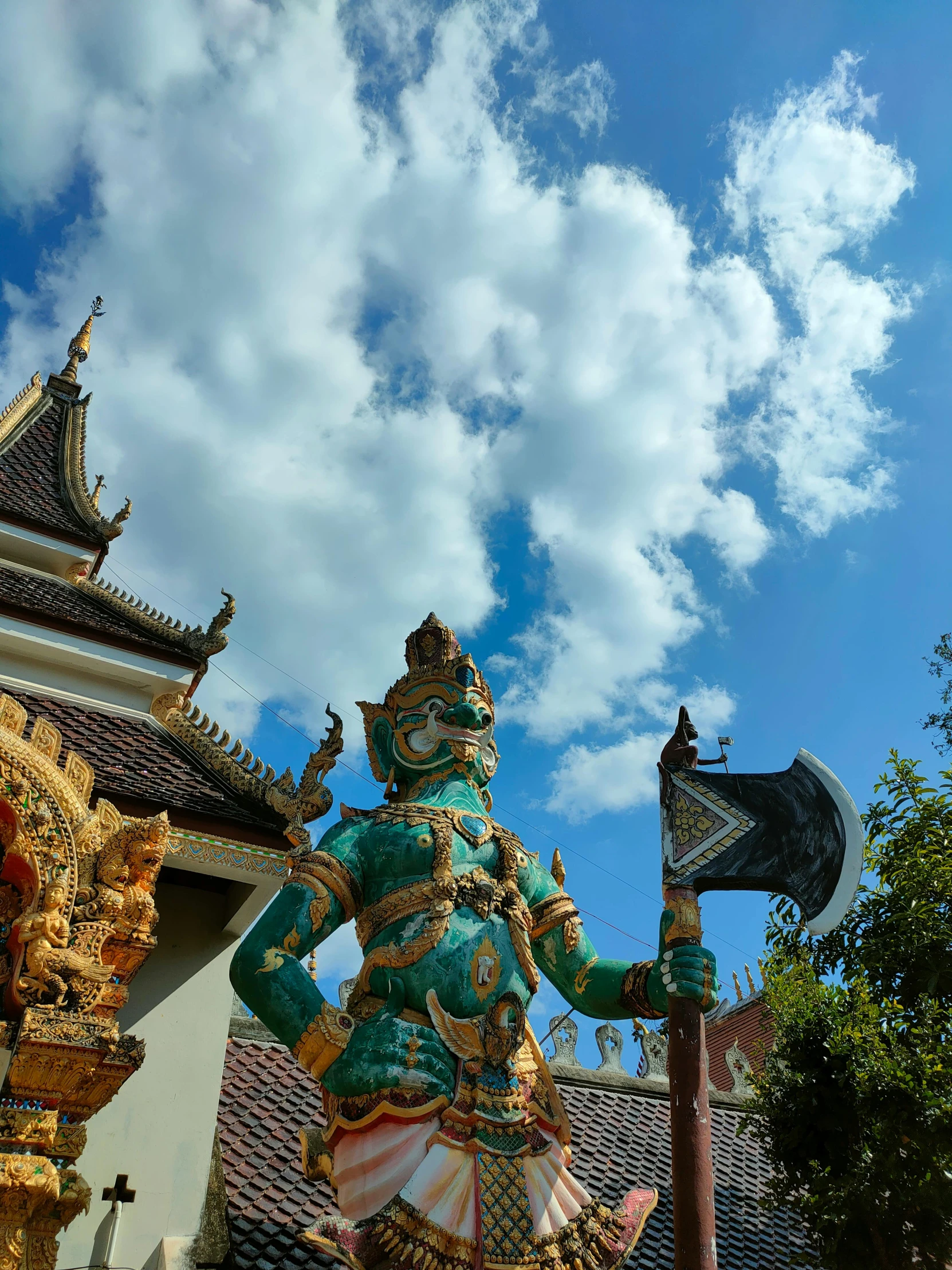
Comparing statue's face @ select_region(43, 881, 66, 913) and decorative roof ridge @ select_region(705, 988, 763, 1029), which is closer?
statue's face @ select_region(43, 881, 66, 913)

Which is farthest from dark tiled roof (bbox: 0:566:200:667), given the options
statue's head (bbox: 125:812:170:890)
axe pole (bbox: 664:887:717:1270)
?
axe pole (bbox: 664:887:717:1270)

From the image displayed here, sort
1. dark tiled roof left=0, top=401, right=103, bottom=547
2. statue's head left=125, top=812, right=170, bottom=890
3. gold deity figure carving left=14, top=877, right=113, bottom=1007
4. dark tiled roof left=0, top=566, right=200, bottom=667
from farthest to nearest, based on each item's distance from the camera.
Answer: dark tiled roof left=0, top=401, right=103, bottom=547, dark tiled roof left=0, top=566, right=200, bottom=667, statue's head left=125, top=812, right=170, bottom=890, gold deity figure carving left=14, top=877, right=113, bottom=1007

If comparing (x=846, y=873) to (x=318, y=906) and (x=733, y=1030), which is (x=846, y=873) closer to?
(x=318, y=906)

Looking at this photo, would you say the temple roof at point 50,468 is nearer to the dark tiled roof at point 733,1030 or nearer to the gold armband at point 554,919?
the gold armband at point 554,919

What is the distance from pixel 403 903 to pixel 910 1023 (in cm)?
543

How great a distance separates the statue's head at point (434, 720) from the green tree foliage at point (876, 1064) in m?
3.03

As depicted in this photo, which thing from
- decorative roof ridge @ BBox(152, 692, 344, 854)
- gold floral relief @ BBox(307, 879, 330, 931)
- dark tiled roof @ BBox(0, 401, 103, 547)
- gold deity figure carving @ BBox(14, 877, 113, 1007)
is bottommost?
gold deity figure carving @ BBox(14, 877, 113, 1007)

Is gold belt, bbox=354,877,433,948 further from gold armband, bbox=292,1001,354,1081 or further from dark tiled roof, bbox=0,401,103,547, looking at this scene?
dark tiled roof, bbox=0,401,103,547

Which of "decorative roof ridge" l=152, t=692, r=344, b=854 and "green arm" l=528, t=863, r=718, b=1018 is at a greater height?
"decorative roof ridge" l=152, t=692, r=344, b=854

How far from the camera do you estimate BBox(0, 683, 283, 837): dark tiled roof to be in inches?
267

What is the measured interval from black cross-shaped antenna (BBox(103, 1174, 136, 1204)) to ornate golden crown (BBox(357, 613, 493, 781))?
9.34ft

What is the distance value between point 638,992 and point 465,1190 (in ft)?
5.05

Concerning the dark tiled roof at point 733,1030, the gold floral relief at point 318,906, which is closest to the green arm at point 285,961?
the gold floral relief at point 318,906

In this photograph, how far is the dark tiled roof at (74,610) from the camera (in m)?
8.35
